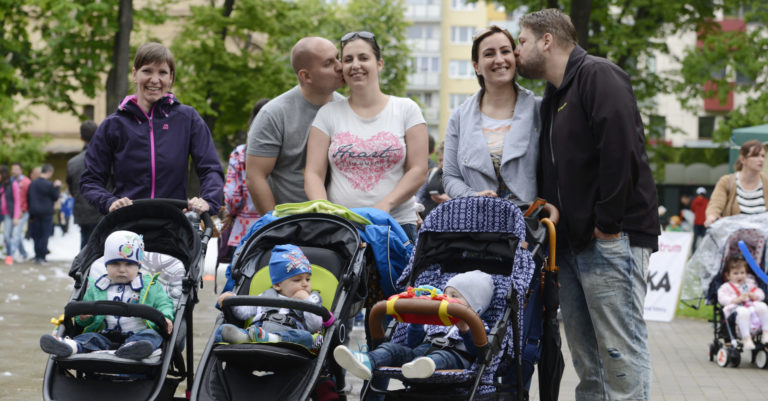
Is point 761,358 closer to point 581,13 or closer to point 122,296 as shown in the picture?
point 122,296

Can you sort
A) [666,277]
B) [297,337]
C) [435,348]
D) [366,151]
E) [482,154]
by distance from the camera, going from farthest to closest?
[666,277] → [366,151] → [482,154] → [297,337] → [435,348]

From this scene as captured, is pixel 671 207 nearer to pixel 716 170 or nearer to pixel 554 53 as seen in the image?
pixel 716 170

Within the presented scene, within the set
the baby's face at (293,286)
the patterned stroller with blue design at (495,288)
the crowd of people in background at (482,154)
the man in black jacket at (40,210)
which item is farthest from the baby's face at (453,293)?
the man in black jacket at (40,210)

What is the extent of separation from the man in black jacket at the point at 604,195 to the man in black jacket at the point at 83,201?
7.08 metres

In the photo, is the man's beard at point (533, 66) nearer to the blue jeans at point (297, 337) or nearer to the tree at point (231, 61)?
the blue jeans at point (297, 337)

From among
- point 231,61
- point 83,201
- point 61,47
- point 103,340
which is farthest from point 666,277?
point 231,61

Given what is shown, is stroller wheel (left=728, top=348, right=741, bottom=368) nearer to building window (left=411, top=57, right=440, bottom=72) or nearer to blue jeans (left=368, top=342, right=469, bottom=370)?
blue jeans (left=368, top=342, right=469, bottom=370)

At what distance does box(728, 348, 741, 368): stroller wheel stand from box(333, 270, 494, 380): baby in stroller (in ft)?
17.7

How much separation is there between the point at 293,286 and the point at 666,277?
9.44m

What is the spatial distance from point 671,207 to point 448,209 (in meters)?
56.3

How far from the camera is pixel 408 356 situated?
4.72m

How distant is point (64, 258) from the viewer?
23.4 meters

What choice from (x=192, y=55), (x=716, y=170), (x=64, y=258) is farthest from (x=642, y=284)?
(x=716, y=170)

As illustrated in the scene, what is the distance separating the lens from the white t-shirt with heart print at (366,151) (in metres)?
5.86
